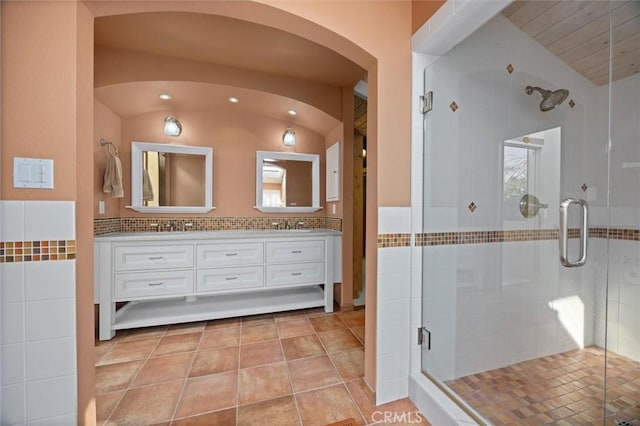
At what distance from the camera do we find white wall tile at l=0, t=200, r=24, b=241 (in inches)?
36.9

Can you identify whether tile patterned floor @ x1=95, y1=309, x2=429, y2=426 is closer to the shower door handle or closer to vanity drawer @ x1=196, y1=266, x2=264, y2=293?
vanity drawer @ x1=196, y1=266, x2=264, y2=293

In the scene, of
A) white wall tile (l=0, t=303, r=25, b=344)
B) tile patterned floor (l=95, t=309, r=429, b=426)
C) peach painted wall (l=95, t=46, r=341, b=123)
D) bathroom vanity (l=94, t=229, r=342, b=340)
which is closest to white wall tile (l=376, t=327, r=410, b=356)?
tile patterned floor (l=95, t=309, r=429, b=426)

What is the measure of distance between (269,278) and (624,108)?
2.86 meters

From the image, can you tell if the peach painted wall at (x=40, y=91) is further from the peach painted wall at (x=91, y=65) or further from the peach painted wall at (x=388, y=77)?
the peach painted wall at (x=388, y=77)

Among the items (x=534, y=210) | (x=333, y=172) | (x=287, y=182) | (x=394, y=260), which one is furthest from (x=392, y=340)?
(x=287, y=182)

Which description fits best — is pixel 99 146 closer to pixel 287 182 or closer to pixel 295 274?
pixel 287 182

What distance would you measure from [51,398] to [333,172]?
8.57ft

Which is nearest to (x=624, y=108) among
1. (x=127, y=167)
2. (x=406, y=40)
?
(x=406, y=40)

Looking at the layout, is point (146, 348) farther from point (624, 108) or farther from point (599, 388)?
point (624, 108)

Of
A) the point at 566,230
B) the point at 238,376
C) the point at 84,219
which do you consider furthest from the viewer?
the point at 238,376

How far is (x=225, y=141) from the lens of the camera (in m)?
2.88

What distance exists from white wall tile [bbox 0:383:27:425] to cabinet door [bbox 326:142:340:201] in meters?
2.51

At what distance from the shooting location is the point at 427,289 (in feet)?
4.99

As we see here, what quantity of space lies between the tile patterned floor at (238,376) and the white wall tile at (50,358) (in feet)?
1.71
